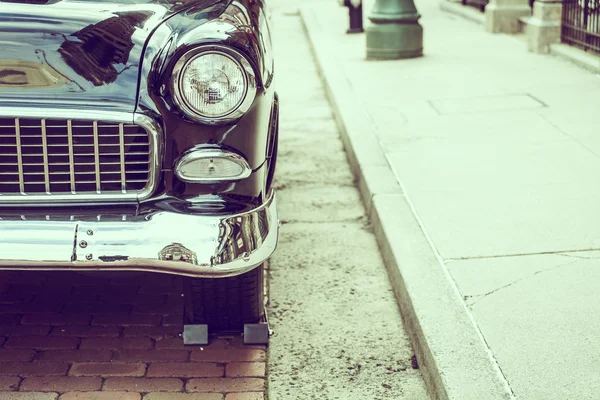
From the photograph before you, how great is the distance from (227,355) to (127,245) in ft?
2.60

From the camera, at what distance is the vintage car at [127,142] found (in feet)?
10.3

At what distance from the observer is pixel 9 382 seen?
3471 mm

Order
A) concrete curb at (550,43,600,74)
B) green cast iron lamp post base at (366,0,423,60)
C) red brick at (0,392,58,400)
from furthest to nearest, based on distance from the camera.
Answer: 1. green cast iron lamp post base at (366,0,423,60)
2. concrete curb at (550,43,600,74)
3. red brick at (0,392,58,400)

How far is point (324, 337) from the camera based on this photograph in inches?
152

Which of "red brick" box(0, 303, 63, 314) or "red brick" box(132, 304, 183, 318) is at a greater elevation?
"red brick" box(0, 303, 63, 314)

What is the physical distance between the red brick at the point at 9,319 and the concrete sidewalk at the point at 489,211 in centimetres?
169

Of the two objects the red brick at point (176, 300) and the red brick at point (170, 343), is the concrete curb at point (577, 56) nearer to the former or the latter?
the red brick at point (176, 300)

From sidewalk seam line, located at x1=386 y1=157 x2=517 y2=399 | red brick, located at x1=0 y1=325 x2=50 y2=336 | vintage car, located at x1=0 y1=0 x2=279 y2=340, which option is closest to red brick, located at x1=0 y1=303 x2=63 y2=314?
red brick, located at x1=0 y1=325 x2=50 y2=336

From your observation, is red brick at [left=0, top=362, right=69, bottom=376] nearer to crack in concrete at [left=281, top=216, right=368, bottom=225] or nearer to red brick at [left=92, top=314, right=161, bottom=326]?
red brick at [left=92, top=314, right=161, bottom=326]

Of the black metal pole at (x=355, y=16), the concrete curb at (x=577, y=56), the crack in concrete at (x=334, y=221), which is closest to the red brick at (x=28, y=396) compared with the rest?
the crack in concrete at (x=334, y=221)

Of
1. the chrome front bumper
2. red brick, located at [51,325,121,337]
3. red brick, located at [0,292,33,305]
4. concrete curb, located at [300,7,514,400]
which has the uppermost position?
the chrome front bumper

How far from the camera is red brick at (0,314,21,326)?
13.1 ft

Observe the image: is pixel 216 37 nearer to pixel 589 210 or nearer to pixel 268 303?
pixel 268 303

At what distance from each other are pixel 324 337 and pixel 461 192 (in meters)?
1.66
